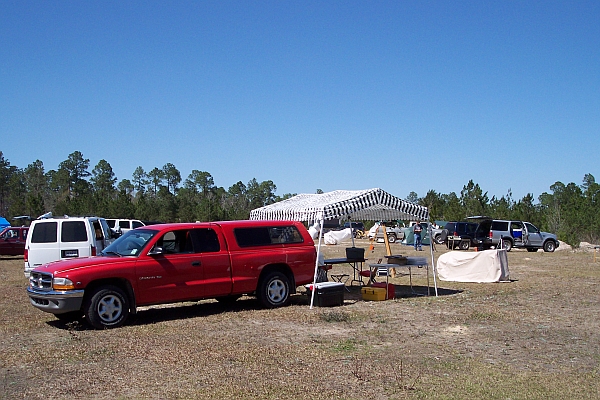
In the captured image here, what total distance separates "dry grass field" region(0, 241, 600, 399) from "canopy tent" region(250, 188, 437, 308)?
1951 mm

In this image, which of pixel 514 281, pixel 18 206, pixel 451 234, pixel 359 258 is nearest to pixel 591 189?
pixel 451 234

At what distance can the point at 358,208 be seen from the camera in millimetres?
13383

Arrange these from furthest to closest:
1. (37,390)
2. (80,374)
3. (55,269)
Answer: (55,269)
(80,374)
(37,390)

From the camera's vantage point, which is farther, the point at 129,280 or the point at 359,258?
the point at 359,258

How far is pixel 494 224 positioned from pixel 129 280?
84.8ft

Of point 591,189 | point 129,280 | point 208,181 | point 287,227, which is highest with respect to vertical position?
point 208,181

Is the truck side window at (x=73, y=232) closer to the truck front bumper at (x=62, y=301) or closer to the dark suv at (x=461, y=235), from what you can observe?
the truck front bumper at (x=62, y=301)

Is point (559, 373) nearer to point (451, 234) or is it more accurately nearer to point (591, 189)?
point (451, 234)

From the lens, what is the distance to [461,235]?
3331 cm

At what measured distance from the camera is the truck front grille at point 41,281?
9812mm

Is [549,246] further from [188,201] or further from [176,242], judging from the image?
[188,201]

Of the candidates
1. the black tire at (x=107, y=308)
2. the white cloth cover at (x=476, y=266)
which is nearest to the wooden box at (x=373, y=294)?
the white cloth cover at (x=476, y=266)

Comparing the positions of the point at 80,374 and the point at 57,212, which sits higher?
the point at 57,212

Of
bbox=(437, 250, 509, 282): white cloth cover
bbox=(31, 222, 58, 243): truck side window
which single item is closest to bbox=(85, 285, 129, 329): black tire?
bbox=(31, 222, 58, 243): truck side window
